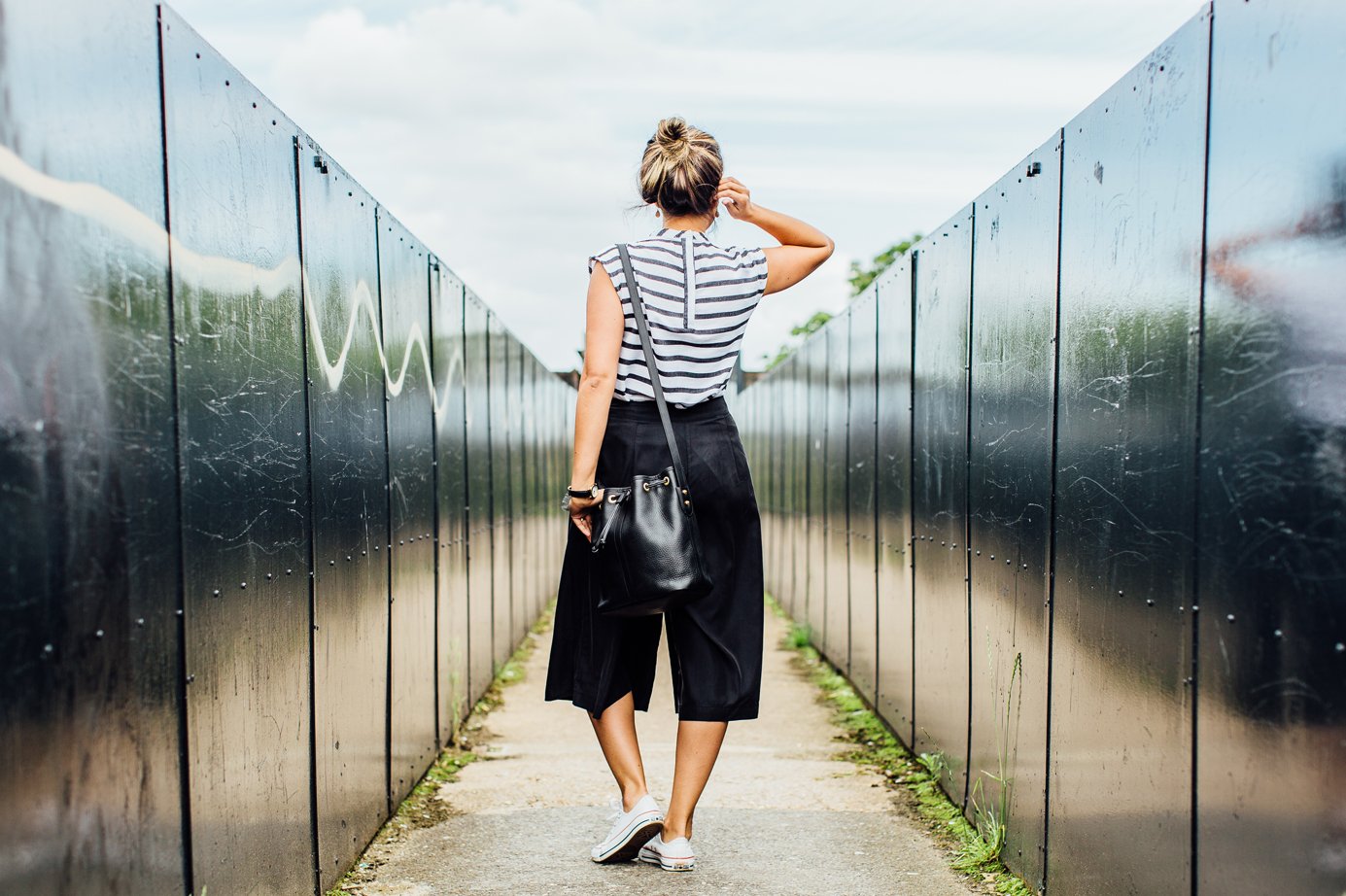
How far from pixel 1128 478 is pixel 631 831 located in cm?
177

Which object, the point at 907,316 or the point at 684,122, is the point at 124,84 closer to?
the point at 684,122

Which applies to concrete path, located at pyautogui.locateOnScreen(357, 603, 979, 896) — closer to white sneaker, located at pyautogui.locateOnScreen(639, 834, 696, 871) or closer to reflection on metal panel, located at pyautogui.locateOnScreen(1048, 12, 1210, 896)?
white sneaker, located at pyautogui.locateOnScreen(639, 834, 696, 871)

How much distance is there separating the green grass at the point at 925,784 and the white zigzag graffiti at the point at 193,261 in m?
2.14

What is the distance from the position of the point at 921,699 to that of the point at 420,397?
220 cm

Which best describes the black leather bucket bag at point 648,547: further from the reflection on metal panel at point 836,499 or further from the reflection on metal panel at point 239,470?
the reflection on metal panel at point 836,499

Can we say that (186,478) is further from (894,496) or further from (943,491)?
(894,496)

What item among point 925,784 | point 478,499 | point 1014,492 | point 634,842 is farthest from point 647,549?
point 478,499

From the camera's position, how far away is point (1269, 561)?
6.98 ft

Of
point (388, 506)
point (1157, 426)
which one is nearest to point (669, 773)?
point (388, 506)

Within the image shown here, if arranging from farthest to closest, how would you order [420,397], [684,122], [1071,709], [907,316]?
1. [907,316]
2. [420,397]
3. [684,122]
4. [1071,709]

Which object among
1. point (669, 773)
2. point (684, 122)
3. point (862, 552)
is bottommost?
point (669, 773)

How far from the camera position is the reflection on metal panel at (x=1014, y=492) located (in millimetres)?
3438

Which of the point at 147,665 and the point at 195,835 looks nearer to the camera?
the point at 147,665

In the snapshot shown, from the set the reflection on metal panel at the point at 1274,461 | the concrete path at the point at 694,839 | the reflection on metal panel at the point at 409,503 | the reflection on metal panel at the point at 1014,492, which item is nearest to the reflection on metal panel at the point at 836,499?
the concrete path at the point at 694,839
